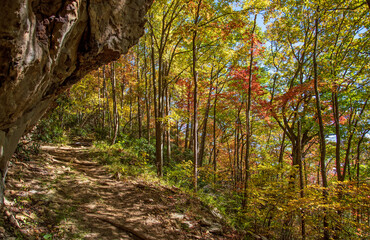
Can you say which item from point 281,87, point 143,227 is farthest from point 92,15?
point 281,87

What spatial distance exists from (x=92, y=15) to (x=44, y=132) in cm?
549

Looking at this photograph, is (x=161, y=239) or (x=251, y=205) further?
(x=251, y=205)

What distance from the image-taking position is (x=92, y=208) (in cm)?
427

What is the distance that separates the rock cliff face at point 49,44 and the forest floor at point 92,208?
0.80 metres

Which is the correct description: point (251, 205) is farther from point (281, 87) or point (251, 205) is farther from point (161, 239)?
point (281, 87)

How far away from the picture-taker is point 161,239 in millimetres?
3930

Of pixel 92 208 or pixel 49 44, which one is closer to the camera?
pixel 49 44

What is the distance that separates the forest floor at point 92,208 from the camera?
3.15 metres

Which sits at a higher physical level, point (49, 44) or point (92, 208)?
point (49, 44)

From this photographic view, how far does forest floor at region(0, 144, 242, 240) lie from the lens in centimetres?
315

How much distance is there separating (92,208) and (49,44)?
11.9ft

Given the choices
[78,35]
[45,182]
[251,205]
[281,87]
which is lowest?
[251,205]

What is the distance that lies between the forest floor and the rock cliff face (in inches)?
31.6

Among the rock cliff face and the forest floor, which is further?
the forest floor
